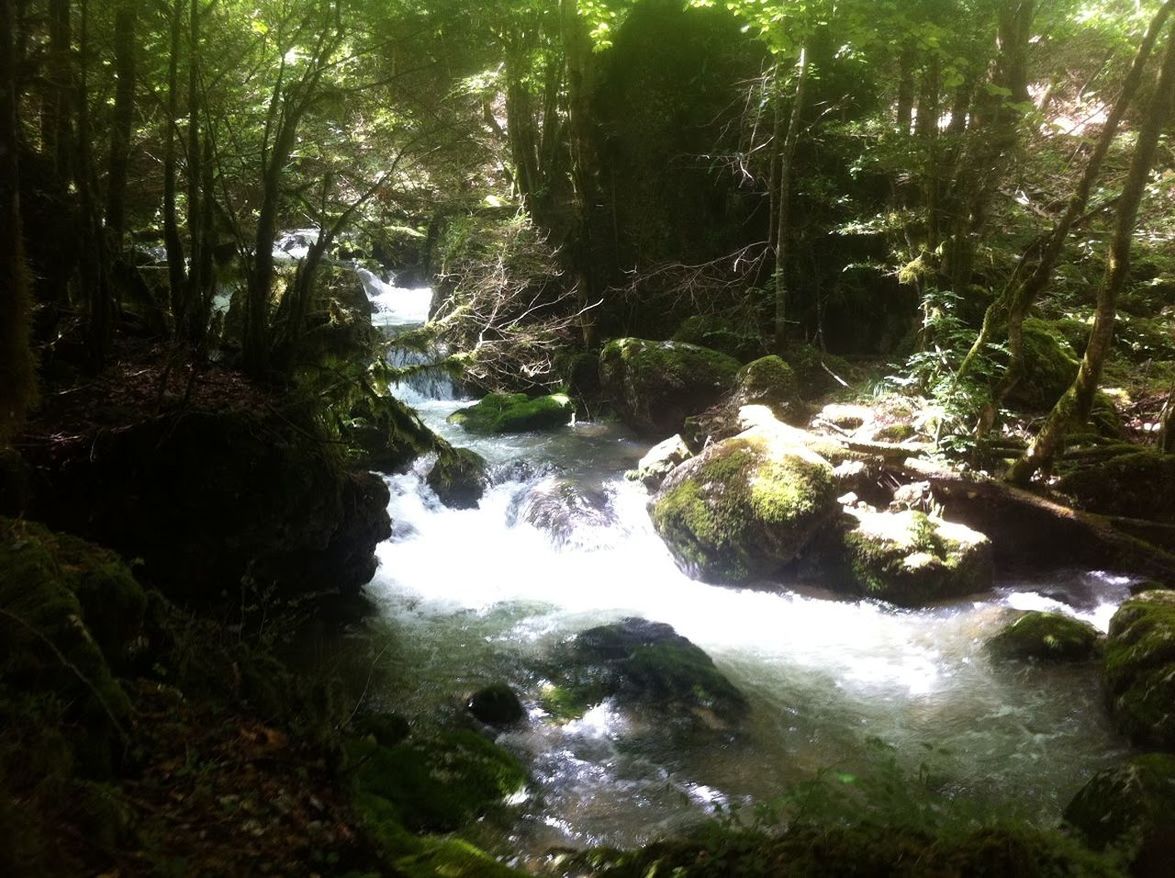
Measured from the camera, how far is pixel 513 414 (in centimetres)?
1462

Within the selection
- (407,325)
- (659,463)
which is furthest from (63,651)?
(407,325)

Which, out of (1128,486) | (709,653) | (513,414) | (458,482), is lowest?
(709,653)

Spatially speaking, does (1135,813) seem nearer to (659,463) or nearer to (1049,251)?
(1049,251)

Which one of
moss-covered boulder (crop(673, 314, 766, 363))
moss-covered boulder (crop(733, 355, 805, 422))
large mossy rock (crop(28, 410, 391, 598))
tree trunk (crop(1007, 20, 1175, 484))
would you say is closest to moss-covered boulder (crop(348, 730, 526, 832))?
large mossy rock (crop(28, 410, 391, 598))

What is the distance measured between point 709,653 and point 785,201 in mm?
8885

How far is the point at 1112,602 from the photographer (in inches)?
306

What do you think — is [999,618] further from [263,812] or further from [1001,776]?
[263,812]

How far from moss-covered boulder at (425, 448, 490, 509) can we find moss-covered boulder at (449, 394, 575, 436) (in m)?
2.73

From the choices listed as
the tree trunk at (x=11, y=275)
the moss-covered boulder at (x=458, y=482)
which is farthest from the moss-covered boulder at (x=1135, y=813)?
the moss-covered boulder at (x=458, y=482)

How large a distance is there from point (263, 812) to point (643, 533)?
7591 millimetres

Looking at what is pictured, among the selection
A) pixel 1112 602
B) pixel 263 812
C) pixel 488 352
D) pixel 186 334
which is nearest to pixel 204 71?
pixel 186 334

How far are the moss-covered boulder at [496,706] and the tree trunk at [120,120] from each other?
19.6 ft

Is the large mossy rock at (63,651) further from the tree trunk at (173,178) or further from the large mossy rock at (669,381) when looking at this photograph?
the large mossy rock at (669,381)

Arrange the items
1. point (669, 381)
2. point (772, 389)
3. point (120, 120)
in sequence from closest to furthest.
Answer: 1. point (120, 120)
2. point (772, 389)
3. point (669, 381)
